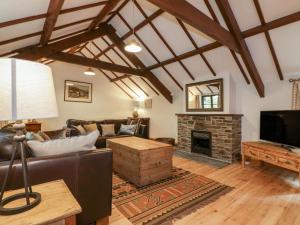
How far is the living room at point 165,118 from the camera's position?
43.4 inches

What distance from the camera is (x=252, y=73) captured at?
12.1 ft

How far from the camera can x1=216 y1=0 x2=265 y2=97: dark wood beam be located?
117 inches

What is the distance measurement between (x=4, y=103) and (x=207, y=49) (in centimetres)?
389

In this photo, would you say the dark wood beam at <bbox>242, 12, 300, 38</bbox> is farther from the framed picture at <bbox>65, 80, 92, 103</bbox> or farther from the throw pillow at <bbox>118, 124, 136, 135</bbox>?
the framed picture at <bbox>65, 80, 92, 103</bbox>

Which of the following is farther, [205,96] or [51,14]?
[205,96]

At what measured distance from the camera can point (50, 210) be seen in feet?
3.13

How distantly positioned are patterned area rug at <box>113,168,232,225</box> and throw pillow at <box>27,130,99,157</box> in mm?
1017

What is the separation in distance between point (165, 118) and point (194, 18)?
14.3ft

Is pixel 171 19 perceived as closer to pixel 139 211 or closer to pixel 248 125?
pixel 248 125

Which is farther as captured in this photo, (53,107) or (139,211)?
(139,211)

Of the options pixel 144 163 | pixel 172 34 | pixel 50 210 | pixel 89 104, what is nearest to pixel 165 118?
pixel 89 104

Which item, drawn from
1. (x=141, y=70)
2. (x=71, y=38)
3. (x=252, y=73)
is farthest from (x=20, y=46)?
(x=252, y=73)

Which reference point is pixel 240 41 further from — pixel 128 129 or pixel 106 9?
pixel 128 129

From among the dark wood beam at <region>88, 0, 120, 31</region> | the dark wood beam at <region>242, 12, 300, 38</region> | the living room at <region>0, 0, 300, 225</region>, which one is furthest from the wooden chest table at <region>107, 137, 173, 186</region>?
the dark wood beam at <region>88, 0, 120, 31</region>
